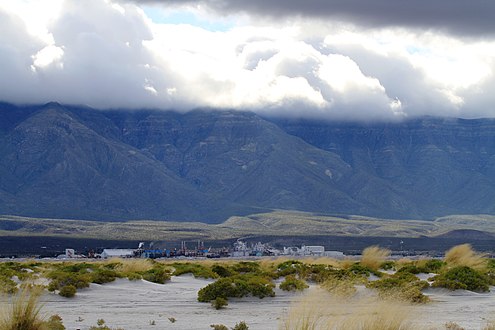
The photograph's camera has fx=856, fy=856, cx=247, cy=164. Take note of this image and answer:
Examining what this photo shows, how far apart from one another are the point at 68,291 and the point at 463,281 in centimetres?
1261

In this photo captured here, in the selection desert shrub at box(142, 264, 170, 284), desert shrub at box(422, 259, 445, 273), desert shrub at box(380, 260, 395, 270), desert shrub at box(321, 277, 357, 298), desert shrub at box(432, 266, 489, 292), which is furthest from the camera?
desert shrub at box(380, 260, 395, 270)

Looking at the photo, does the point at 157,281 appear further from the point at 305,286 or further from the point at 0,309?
the point at 0,309

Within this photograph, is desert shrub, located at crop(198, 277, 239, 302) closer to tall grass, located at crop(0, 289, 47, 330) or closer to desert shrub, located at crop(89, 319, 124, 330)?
desert shrub, located at crop(89, 319, 124, 330)

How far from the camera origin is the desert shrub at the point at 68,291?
24.5 metres

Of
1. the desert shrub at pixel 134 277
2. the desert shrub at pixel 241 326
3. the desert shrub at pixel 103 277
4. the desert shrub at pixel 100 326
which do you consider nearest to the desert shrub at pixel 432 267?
the desert shrub at pixel 134 277

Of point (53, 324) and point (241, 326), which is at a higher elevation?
point (53, 324)

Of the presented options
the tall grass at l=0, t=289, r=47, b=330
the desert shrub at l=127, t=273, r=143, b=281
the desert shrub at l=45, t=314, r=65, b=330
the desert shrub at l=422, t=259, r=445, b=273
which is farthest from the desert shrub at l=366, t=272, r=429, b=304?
the desert shrub at l=127, t=273, r=143, b=281

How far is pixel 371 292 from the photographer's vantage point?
79.9 feet

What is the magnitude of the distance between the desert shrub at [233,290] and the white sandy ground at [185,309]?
0.24 m

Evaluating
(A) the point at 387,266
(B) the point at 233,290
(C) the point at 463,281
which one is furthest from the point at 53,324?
(A) the point at 387,266

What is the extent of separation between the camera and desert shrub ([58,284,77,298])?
964 inches

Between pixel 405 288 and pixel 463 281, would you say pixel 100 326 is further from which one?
pixel 463 281

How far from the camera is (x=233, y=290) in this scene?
2447 centimetres

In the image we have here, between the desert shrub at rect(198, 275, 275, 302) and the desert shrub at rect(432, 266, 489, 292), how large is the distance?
596 cm
